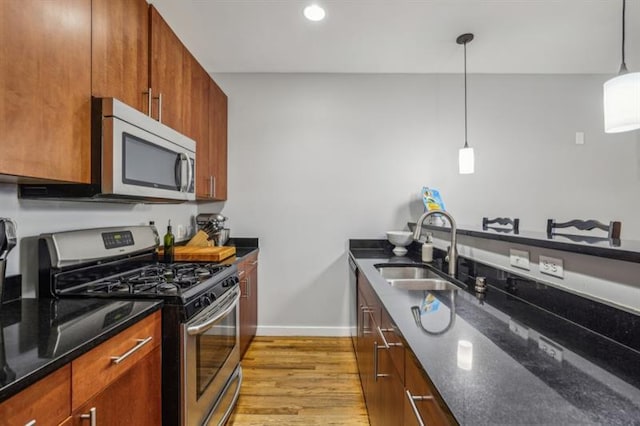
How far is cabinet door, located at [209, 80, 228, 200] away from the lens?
2681 millimetres

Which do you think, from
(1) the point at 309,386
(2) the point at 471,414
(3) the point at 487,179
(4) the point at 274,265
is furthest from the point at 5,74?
(3) the point at 487,179

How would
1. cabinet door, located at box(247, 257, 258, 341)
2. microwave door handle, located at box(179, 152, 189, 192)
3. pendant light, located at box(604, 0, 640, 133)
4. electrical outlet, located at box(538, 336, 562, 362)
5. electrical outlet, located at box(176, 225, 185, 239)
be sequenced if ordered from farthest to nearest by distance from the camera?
cabinet door, located at box(247, 257, 258, 341)
electrical outlet, located at box(176, 225, 185, 239)
microwave door handle, located at box(179, 152, 189, 192)
pendant light, located at box(604, 0, 640, 133)
electrical outlet, located at box(538, 336, 562, 362)

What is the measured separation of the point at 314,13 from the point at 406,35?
0.76m

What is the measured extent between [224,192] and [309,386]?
182 centimetres

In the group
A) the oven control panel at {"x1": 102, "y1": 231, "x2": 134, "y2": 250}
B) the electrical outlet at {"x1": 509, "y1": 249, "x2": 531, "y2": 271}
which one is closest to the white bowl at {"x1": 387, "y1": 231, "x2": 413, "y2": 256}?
the electrical outlet at {"x1": 509, "y1": 249, "x2": 531, "y2": 271}

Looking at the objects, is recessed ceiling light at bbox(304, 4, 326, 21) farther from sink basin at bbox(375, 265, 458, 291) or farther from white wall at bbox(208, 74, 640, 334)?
sink basin at bbox(375, 265, 458, 291)

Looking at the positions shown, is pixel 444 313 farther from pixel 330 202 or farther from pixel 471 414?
pixel 330 202

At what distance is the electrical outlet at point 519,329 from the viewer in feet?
3.19

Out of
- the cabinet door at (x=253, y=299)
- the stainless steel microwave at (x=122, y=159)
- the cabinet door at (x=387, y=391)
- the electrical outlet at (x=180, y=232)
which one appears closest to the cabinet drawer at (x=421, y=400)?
the cabinet door at (x=387, y=391)

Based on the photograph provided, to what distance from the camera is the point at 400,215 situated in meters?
3.16

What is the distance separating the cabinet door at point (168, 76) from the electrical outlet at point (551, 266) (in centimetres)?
194

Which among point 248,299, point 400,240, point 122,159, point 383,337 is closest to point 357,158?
point 400,240

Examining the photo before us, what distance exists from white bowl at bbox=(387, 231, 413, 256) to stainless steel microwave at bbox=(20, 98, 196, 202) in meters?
1.88

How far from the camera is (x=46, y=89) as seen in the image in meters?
1.04
